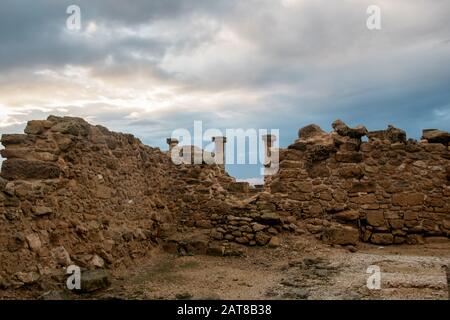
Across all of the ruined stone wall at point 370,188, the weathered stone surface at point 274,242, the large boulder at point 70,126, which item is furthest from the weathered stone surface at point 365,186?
the large boulder at point 70,126

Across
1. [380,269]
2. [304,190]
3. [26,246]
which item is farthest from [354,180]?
[26,246]

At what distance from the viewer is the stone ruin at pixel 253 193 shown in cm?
720

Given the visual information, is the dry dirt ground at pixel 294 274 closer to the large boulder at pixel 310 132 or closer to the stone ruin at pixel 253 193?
the stone ruin at pixel 253 193

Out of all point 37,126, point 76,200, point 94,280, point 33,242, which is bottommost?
point 94,280

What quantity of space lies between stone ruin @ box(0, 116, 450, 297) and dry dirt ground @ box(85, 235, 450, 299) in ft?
1.08

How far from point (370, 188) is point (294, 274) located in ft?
9.38

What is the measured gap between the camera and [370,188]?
29.5 feet

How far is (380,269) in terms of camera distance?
6.98 metres

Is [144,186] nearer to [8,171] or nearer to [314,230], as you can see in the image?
[8,171]

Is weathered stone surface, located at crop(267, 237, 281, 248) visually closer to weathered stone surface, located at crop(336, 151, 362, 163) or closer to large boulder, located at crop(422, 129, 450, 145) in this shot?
weathered stone surface, located at crop(336, 151, 362, 163)

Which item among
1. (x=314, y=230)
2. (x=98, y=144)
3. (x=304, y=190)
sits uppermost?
(x=98, y=144)

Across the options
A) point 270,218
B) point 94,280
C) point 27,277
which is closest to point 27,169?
point 27,277

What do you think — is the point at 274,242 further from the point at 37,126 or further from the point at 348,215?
the point at 37,126
